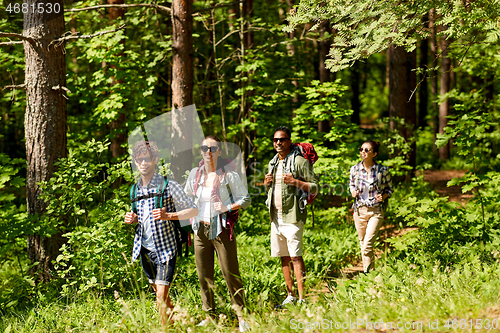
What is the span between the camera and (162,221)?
3.85 metres

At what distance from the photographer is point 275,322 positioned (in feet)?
11.7

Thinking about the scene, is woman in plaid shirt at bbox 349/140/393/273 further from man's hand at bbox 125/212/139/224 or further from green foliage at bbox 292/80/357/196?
man's hand at bbox 125/212/139/224

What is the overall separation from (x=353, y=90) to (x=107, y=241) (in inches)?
613

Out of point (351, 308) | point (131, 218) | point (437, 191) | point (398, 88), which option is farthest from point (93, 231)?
point (437, 191)

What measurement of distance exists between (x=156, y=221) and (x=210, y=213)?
0.55 meters

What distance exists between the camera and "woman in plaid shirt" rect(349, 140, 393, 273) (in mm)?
5145

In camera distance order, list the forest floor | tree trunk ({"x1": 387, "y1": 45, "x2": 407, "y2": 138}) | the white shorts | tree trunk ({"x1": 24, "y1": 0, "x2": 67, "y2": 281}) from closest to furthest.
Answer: the white shorts, tree trunk ({"x1": 24, "y1": 0, "x2": 67, "y2": 281}), the forest floor, tree trunk ({"x1": 387, "y1": 45, "x2": 407, "y2": 138})

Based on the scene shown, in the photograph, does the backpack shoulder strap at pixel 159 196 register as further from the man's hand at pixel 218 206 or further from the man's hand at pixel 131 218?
the man's hand at pixel 218 206

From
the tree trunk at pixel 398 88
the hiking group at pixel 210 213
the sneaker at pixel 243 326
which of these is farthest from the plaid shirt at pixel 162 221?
the tree trunk at pixel 398 88

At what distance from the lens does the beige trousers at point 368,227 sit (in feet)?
16.9

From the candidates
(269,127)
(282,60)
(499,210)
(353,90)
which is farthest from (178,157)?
(353,90)

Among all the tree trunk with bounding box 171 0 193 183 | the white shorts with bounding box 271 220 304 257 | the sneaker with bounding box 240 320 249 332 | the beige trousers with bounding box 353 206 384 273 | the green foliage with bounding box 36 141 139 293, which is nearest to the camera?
the sneaker with bounding box 240 320 249 332

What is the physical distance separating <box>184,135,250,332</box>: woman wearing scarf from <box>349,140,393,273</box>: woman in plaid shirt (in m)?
1.94

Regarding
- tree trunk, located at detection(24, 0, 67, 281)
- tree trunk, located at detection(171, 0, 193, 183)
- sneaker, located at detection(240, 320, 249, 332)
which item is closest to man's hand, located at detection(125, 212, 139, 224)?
sneaker, located at detection(240, 320, 249, 332)
